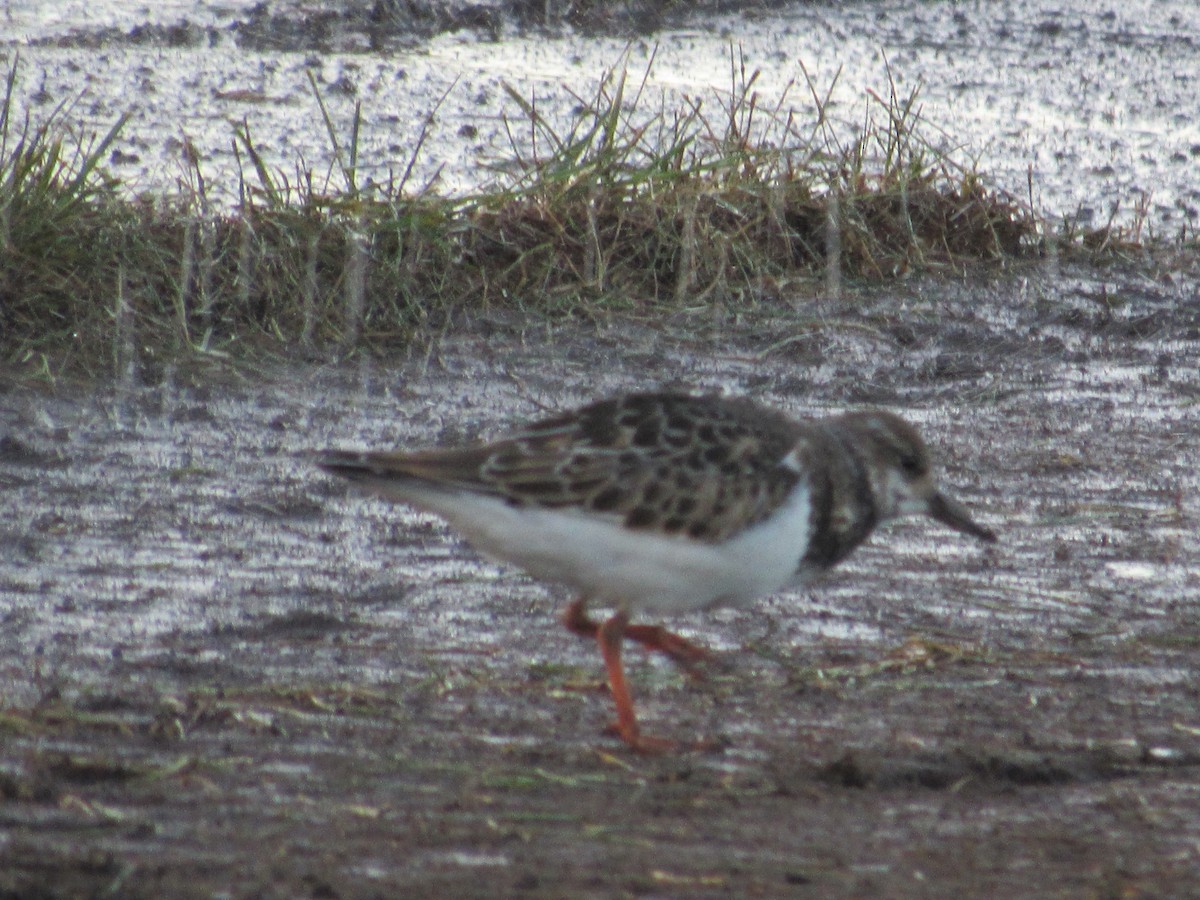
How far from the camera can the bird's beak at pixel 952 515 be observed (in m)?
4.86

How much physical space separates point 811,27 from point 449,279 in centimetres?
547

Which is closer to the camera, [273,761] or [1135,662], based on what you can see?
[273,761]

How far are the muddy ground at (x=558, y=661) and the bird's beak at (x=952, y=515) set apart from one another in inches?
9.7

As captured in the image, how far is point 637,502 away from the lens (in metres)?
4.22

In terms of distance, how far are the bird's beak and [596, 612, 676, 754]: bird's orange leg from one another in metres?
0.96

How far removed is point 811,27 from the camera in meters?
12.0

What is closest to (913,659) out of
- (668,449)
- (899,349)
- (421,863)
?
(668,449)

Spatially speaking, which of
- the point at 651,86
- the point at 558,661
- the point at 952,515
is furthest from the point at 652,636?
the point at 651,86

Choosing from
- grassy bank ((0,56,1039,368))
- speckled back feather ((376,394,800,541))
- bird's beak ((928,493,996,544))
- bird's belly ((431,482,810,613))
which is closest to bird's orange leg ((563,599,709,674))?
bird's belly ((431,482,810,613))

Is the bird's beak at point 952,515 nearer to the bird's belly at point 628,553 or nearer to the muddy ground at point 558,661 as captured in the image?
the muddy ground at point 558,661

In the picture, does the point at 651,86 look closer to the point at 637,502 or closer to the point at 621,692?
the point at 637,502

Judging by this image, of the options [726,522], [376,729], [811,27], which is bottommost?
[376,729]

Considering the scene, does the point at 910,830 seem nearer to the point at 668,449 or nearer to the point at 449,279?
the point at 668,449

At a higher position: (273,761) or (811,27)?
(811,27)
